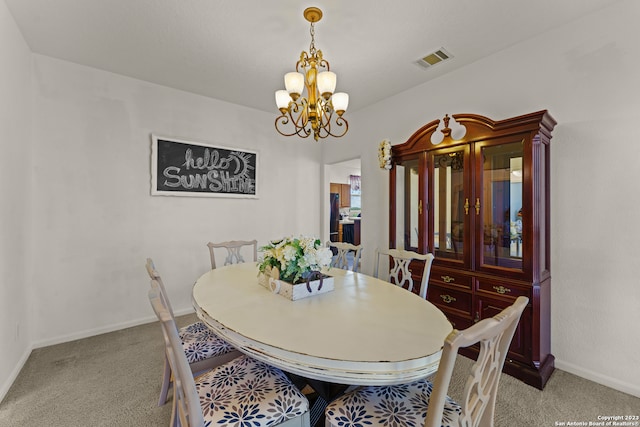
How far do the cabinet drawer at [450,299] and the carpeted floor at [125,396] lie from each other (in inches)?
16.3

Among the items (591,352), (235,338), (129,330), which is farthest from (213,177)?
(591,352)

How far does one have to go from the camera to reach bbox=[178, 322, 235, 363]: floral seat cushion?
1658 millimetres

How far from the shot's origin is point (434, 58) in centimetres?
271

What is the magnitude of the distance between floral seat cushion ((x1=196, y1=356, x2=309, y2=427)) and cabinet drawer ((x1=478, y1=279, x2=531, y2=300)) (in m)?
1.79

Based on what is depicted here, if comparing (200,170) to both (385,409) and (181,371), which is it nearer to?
(181,371)

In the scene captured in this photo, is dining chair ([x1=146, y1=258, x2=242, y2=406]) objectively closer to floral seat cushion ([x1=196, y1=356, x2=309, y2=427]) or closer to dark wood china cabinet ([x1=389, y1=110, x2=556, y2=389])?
floral seat cushion ([x1=196, y1=356, x2=309, y2=427])

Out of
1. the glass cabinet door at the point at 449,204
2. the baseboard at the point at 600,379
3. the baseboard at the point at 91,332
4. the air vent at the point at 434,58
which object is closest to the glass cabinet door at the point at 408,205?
the glass cabinet door at the point at 449,204

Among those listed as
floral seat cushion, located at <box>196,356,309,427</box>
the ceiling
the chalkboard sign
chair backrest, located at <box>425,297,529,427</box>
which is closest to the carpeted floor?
floral seat cushion, located at <box>196,356,309,427</box>

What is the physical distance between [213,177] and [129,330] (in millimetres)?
1919

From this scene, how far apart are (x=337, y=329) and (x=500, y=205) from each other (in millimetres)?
1864

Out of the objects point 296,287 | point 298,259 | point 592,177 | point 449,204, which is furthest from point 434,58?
point 296,287

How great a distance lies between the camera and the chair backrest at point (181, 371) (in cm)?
95

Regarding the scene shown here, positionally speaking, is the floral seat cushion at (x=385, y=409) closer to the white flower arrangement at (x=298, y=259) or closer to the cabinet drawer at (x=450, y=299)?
the white flower arrangement at (x=298, y=259)

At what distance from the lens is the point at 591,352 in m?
2.11
